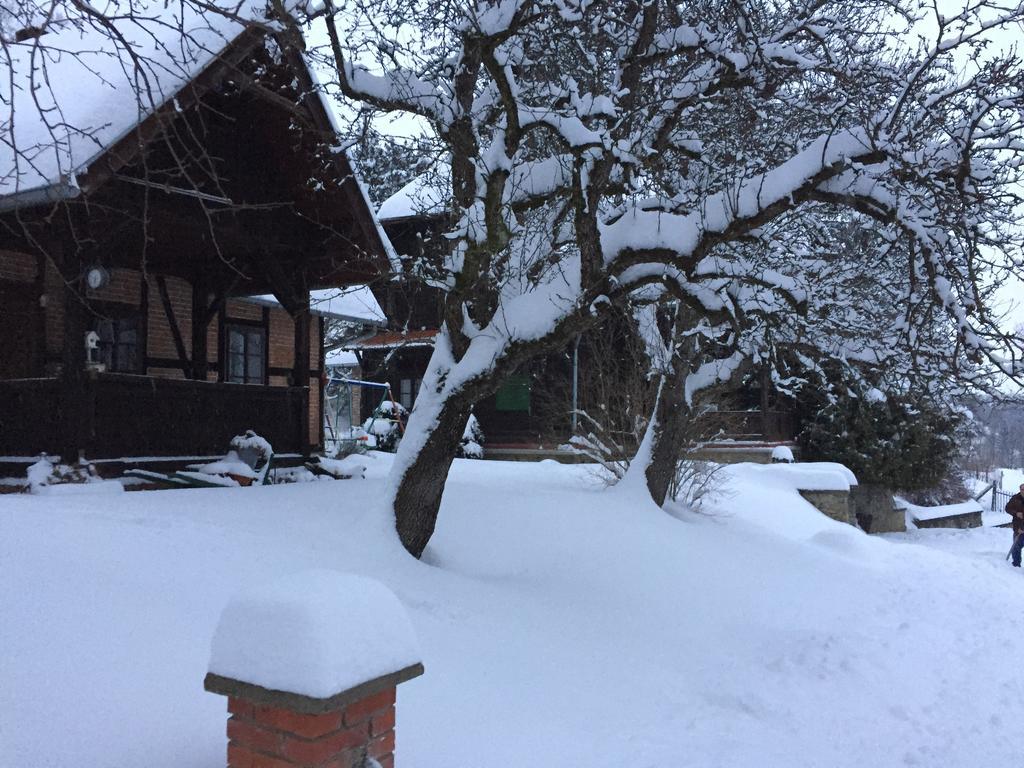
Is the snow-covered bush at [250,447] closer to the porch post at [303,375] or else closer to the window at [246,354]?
the porch post at [303,375]

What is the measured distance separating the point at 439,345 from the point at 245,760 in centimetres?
521

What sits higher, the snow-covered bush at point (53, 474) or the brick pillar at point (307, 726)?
the snow-covered bush at point (53, 474)

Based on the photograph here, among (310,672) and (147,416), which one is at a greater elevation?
(147,416)

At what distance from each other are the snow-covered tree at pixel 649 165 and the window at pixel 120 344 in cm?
643

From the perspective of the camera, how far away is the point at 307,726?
2.85 metres

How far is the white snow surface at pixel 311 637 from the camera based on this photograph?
2828mm

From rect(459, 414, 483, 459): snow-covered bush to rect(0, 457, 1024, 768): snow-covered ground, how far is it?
1004 centimetres

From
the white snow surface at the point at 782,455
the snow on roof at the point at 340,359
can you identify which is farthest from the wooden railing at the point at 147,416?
the snow on roof at the point at 340,359

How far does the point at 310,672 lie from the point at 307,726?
0.21m

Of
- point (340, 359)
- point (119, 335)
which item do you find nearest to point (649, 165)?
point (119, 335)

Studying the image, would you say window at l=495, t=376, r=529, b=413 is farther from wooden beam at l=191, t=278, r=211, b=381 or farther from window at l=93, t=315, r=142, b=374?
window at l=93, t=315, r=142, b=374

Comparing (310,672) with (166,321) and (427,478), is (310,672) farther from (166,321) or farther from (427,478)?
(166,321)

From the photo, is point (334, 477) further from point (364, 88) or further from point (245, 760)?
point (245, 760)

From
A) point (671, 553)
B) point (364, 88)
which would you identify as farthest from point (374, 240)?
point (671, 553)
